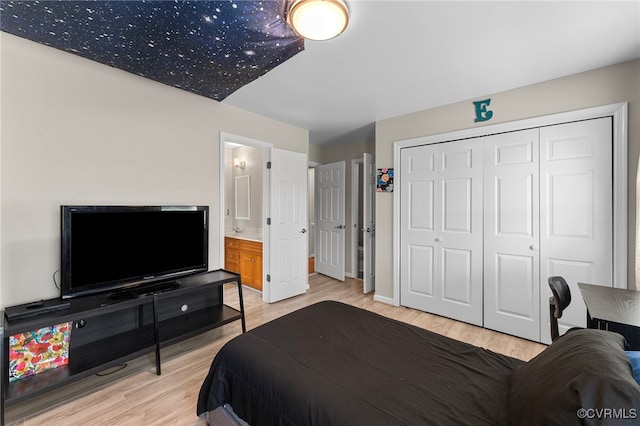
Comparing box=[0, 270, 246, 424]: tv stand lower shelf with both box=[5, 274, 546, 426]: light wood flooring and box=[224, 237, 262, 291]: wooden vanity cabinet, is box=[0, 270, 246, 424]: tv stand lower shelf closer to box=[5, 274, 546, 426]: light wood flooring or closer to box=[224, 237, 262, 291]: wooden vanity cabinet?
box=[5, 274, 546, 426]: light wood flooring

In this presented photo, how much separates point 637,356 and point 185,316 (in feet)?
9.57

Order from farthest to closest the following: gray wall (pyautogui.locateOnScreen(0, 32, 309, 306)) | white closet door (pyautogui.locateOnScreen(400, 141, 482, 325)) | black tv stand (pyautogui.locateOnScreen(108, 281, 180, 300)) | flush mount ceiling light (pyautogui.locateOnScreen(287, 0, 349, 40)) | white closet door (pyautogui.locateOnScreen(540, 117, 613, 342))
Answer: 1. white closet door (pyautogui.locateOnScreen(400, 141, 482, 325))
2. white closet door (pyautogui.locateOnScreen(540, 117, 613, 342))
3. black tv stand (pyautogui.locateOnScreen(108, 281, 180, 300))
4. gray wall (pyautogui.locateOnScreen(0, 32, 309, 306))
5. flush mount ceiling light (pyautogui.locateOnScreen(287, 0, 349, 40))

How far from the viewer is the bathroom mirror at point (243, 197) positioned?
4570 millimetres

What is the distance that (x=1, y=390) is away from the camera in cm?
146

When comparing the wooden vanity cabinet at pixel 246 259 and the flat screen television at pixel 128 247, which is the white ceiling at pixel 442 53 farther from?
the wooden vanity cabinet at pixel 246 259

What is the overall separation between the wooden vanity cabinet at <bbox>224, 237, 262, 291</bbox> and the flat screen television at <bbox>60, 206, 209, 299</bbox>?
4.36ft

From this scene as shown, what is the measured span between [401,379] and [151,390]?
177 cm

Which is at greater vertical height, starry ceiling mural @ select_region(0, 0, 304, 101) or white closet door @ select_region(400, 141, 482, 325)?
starry ceiling mural @ select_region(0, 0, 304, 101)

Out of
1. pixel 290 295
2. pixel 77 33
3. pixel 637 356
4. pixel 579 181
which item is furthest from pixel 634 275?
pixel 77 33

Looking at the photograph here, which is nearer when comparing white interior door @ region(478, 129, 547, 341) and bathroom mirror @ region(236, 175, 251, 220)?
white interior door @ region(478, 129, 547, 341)

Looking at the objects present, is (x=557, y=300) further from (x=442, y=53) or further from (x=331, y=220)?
(x=331, y=220)

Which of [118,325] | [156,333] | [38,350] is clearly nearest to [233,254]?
[118,325]

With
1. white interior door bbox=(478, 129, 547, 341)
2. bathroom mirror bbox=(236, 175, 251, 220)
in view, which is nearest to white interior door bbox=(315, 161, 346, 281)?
bathroom mirror bbox=(236, 175, 251, 220)

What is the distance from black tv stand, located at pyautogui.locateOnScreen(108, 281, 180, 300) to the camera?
201 cm
